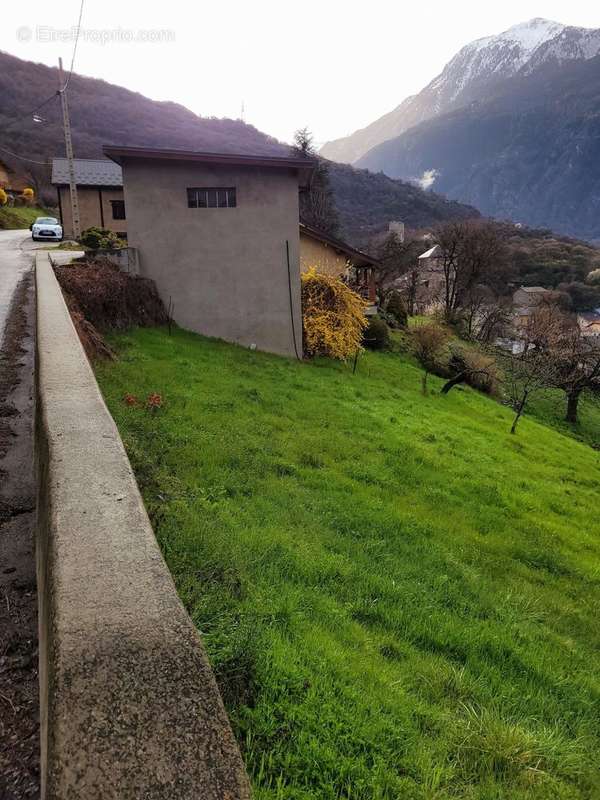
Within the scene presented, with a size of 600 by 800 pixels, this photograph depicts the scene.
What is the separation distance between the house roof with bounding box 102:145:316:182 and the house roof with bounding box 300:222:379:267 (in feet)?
17.2

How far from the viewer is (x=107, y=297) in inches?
522

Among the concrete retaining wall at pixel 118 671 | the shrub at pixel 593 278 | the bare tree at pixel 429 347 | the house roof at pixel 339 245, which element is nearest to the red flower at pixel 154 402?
the concrete retaining wall at pixel 118 671

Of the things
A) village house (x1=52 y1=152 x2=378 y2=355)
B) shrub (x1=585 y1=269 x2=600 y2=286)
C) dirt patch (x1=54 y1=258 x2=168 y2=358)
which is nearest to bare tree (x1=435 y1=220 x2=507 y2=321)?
village house (x1=52 y1=152 x2=378 y2=355)

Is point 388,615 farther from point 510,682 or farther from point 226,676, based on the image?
point 226,676

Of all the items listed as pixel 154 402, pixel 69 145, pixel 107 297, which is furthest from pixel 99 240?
pixel 154 402

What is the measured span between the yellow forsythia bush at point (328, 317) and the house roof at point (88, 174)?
17.3m

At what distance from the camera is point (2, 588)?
2.70 metres

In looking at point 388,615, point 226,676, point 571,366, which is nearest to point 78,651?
point 226,676

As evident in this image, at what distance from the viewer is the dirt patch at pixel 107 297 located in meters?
12.4

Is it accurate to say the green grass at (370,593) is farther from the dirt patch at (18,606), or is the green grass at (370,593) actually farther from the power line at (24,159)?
the power line at (24,159)

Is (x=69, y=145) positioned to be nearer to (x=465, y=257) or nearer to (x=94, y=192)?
(x=94, y=192)

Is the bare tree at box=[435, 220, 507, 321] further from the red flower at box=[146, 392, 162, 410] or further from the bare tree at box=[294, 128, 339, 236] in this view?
the red flower at box=[146, 392, 162, 410]

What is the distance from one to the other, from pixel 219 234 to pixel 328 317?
5.17 metres

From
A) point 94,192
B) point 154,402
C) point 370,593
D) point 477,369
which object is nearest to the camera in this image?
point 370,593
